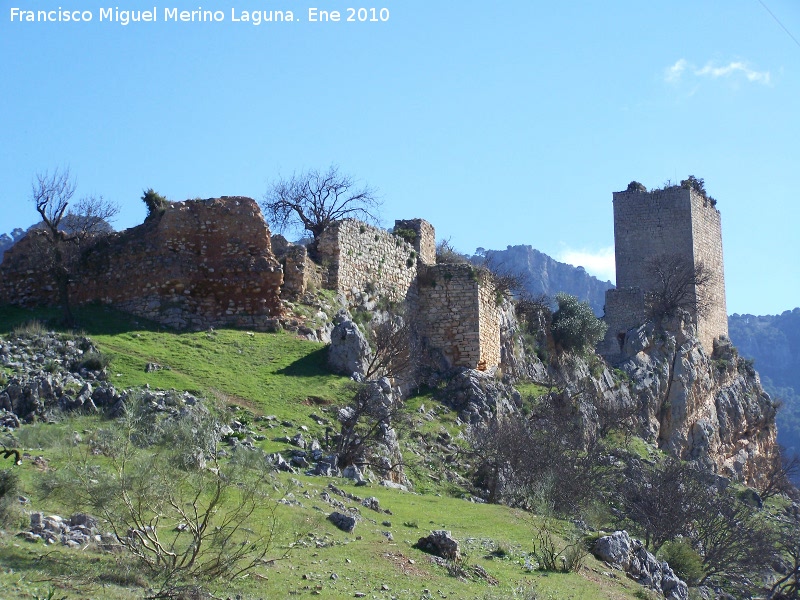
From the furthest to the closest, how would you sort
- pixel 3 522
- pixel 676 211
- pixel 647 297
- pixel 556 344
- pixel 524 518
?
pixel 676 211 → pixel 647 297 → pixel 556 344 → pixel 524 518 → pixel 3 522

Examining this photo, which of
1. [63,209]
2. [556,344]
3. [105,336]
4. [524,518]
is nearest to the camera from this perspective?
[524,518]

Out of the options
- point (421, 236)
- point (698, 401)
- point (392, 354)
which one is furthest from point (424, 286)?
point (698, 401)

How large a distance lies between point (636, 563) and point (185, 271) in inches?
526

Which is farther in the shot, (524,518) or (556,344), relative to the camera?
(556,344)

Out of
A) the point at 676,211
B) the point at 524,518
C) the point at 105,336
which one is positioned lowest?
the point at 524,518

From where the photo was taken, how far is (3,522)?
10.6 meters

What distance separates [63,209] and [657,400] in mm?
21809

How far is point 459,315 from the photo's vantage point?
2856cm

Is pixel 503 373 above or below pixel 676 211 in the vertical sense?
below

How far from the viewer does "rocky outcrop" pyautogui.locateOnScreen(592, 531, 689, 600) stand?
15617mm

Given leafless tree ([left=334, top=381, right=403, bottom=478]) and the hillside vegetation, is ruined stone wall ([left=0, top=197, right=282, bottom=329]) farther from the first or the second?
leafless tree ([left=334, top=381, right=403, bottom=478])

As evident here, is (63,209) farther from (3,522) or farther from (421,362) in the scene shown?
(3,522)

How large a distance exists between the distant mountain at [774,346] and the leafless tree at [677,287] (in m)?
72.4

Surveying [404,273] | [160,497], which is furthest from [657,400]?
[160,497]
